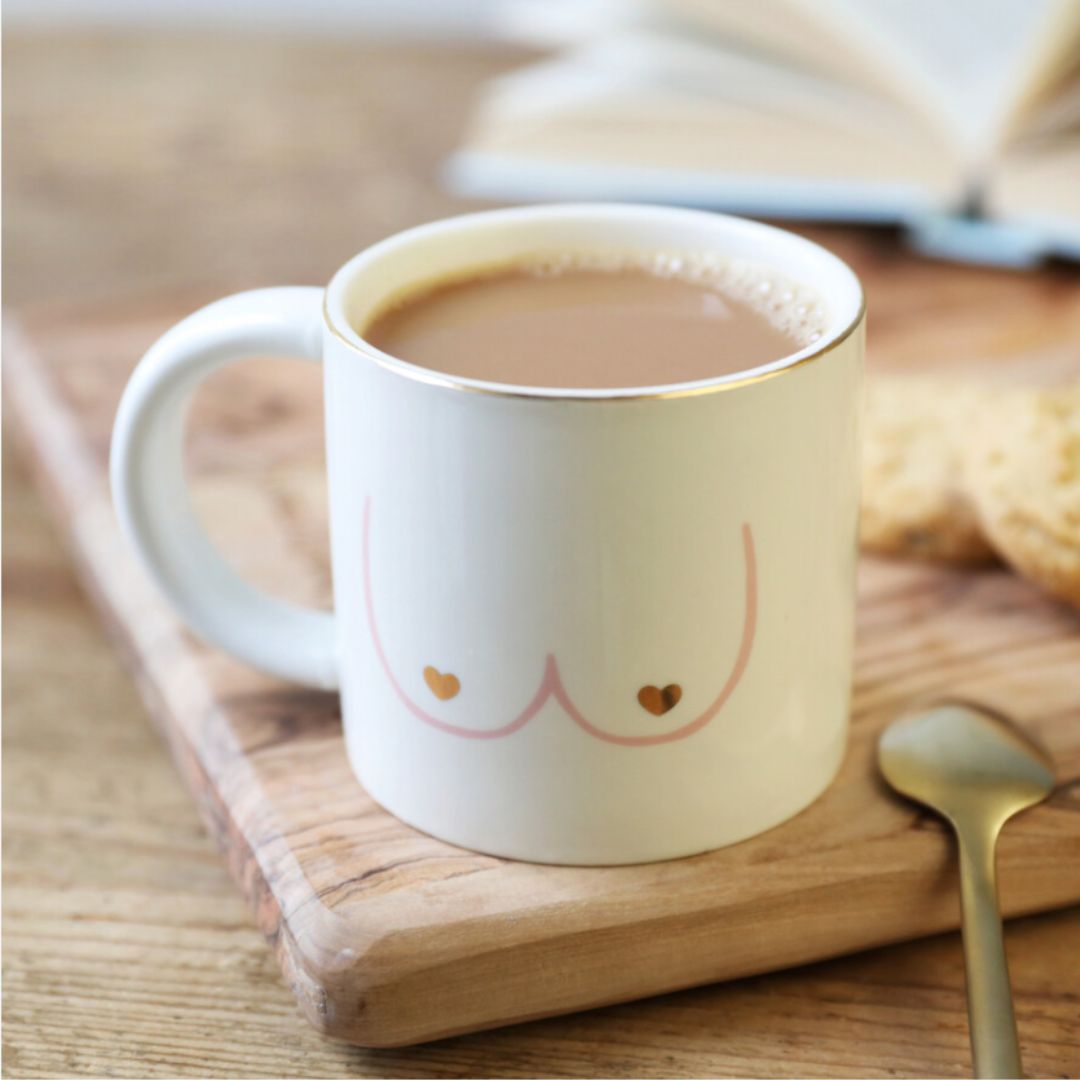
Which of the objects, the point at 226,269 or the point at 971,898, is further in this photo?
the point at 226,269

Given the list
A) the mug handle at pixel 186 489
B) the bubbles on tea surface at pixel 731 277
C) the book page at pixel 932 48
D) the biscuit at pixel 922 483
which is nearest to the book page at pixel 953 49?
the book page at pixel 932 48

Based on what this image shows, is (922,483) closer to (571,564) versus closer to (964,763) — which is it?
(964,763)

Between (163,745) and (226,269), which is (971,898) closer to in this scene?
(163,745)

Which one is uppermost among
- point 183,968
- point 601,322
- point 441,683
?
point 601,322

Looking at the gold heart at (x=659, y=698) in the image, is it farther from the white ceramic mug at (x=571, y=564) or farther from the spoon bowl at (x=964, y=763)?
the spoon bowl at (x=964, y=763)

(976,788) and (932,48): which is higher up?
(932,48)

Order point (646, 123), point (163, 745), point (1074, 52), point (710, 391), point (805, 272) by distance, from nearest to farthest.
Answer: point (710, 391)
point (805, 272)
point (163, 745)
point (1074, 52)
point (646, 123)

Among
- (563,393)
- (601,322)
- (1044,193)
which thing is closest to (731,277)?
(601,322)

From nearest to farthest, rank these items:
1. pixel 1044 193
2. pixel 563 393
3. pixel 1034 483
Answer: pixel 563 393, pixel 1034 483, pixel 1044 193

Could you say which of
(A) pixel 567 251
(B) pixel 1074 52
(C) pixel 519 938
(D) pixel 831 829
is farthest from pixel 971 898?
(B) pixel 1074 52
